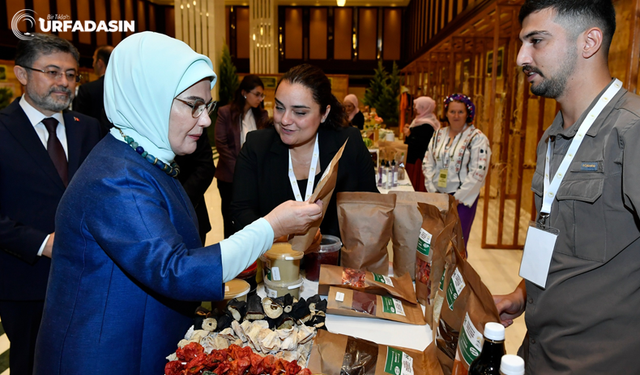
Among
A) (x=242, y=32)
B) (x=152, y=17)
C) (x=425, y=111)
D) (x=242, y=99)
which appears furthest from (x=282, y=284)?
(x=152, y=17)

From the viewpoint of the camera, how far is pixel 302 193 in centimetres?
219

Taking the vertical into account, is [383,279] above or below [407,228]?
below

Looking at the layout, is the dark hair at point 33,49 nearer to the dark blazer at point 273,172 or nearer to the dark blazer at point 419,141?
the dark blazer at point 273,172

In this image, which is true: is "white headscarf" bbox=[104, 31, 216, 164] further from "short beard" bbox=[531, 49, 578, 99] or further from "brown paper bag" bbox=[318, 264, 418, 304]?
"short beard" bbox=[531, 49, 578, 99]

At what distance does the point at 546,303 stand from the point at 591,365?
0.63 ft

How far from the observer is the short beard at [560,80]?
1302 millimetres

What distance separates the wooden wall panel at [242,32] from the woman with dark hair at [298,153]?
641 inches

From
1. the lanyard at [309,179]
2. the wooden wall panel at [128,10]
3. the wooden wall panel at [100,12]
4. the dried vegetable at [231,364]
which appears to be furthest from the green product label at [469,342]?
the wooden wall panel at [128,10]

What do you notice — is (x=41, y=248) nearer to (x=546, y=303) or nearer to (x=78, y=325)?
(x=78, y=325)

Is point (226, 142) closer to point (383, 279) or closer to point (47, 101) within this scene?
point (47, 101)

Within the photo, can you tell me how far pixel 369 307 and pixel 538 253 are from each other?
55 cm

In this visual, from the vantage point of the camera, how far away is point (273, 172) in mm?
2186

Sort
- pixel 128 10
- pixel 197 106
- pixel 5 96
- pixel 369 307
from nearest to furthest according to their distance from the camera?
pixel 197 106
pixel 369 307
pixel 5 96
pixel 128 10

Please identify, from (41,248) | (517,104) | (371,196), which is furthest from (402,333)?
(517,104)
